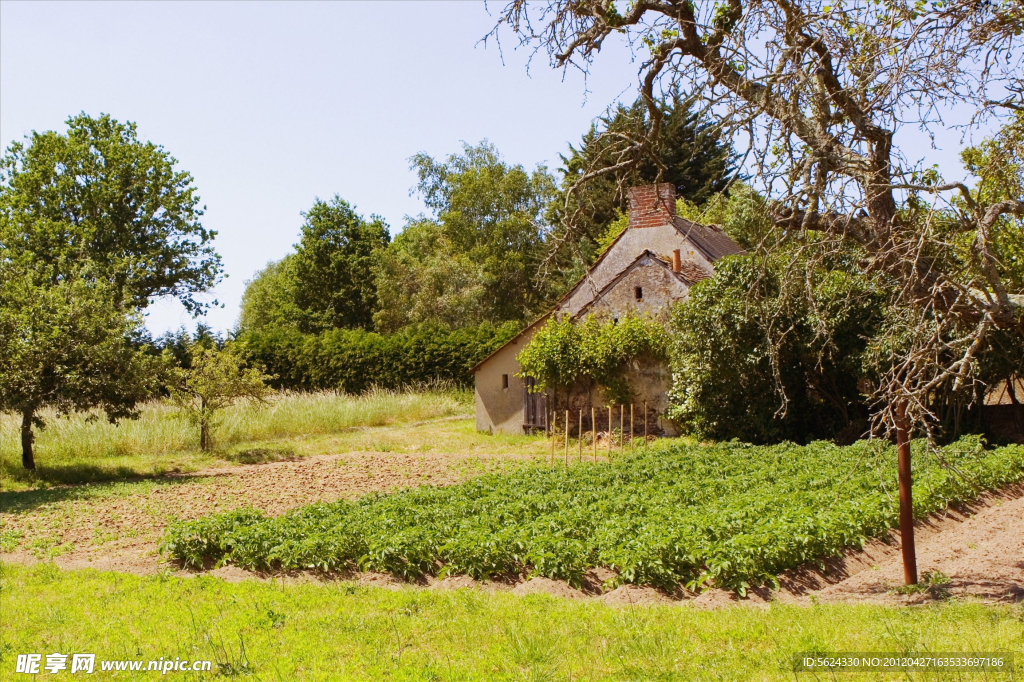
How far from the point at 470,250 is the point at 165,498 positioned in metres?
39.1

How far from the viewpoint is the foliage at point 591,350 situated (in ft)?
73.0

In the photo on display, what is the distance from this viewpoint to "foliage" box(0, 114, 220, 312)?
119ft

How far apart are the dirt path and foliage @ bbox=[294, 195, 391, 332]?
36826 millimetres

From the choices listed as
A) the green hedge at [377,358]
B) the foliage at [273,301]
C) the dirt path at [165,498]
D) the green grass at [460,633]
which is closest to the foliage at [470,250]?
the foliage at [273,301]

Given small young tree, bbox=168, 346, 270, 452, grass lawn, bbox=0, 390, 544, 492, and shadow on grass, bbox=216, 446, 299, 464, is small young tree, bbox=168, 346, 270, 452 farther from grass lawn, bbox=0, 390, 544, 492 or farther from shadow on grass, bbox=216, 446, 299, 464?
shadow on grass, bbox=216, 446, 299, 464

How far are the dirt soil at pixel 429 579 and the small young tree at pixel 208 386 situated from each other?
12.8ft

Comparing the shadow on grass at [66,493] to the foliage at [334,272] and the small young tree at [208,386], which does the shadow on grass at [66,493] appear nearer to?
the small young tree at [208,386]

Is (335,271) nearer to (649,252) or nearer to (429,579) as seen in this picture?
(649,252)

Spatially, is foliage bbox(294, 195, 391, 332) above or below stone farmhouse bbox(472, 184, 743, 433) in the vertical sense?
above

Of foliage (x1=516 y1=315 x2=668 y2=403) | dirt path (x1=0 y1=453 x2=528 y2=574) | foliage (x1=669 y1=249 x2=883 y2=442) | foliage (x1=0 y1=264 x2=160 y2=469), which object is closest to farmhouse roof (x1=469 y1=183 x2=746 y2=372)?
foliage (x1=516 y1=315 x2=668 y2=403)

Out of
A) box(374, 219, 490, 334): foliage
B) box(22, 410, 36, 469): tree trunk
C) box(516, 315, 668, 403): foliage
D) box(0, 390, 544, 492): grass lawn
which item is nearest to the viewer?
box(22, 410, 36, 469): tree trunk

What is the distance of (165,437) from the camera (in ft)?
69.3

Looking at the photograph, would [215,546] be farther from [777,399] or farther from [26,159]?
[26,159]

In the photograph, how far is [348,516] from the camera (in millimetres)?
10219
